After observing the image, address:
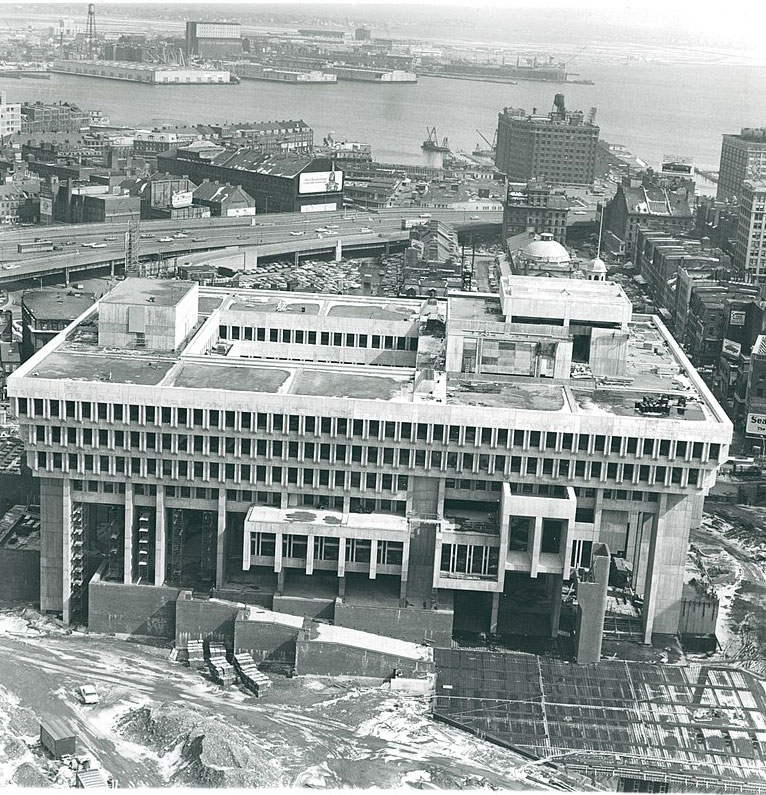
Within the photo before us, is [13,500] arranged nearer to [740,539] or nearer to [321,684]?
[321,684]

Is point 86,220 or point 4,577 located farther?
point 86,220

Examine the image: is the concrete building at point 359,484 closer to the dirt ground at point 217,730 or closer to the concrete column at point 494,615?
the concrete column at point 494,615

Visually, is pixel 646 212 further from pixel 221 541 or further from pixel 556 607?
pixel 221 541

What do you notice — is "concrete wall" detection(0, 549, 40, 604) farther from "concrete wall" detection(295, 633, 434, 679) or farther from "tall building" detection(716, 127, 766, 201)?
"tall building" detection(716, 127, 766, 201)

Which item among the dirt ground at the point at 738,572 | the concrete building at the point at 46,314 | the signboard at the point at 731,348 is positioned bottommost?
the dirt ground at the point at 738,572

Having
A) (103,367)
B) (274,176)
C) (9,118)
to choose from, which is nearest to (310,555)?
(103,367)

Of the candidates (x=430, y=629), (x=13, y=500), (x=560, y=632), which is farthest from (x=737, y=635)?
(x=13, y=500)

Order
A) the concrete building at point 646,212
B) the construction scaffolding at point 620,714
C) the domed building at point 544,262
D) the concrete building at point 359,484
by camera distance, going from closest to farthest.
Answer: the construction scaffolding at point 620,714, the concrete building at point 359,484, the domed building at point 544,262, the concrete building at point 646,212

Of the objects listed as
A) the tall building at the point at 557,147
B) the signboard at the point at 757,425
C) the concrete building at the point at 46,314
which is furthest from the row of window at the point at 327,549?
the tall building at the point at 557,147
